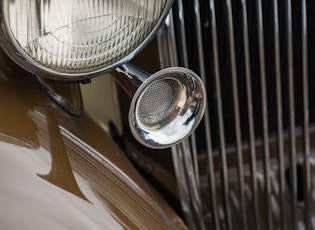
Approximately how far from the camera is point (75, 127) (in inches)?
28.6

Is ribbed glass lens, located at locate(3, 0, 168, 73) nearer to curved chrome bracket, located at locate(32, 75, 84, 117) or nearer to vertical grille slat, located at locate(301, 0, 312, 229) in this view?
curved chrome bracket, located at locate(32, 75, 84, 117)

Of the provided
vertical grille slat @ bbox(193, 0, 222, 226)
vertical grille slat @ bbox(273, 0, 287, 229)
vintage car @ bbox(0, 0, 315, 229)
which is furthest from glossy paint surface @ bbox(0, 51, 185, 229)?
vertical grille slat @ bbox(273, 0, 287, 229)

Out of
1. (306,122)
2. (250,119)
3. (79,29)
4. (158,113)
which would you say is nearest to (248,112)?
(250,119)

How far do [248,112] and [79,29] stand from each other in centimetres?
40

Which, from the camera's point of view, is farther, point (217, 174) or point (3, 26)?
point (217, 174)

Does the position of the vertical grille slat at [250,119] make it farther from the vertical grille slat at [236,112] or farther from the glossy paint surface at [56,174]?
the glossy paint surface at [56,174]

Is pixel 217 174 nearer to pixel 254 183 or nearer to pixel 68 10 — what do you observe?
pixel 254 183

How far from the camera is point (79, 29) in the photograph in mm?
600

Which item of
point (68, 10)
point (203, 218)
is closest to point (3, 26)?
point (68, 10)

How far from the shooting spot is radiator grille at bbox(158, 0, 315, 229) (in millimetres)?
837

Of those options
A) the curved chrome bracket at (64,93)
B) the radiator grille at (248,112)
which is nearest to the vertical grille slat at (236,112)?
the radiator grille at (248,112)

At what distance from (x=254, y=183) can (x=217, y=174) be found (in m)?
0.07

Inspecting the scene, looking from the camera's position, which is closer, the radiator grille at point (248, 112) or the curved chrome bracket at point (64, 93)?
the curved chrome bracket at point (64, 93)

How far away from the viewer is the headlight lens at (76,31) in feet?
1.87
